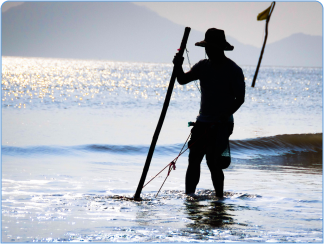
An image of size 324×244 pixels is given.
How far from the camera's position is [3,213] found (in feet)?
15.9

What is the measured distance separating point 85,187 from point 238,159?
18.2ft

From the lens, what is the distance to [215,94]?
543 centimetres

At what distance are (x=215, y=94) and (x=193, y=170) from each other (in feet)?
3.59

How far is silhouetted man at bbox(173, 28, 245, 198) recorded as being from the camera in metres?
5.34

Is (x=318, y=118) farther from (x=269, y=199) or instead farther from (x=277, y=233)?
(x=277, y=233)

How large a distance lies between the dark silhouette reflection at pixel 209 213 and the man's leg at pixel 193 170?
337mm

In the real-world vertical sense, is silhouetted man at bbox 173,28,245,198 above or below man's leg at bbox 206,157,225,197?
above

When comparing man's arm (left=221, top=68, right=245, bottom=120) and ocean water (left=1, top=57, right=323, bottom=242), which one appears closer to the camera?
ocean water (left=1, top=57, right=323, bottom=242)

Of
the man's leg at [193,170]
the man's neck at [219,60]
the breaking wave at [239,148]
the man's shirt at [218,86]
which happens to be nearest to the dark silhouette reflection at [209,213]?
the man's leg at [193,170]

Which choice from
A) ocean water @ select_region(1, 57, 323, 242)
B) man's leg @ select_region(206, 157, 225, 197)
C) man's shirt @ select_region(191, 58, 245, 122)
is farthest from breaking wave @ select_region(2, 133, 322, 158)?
man's shirt @ select_region(191, 58, 245, 122)

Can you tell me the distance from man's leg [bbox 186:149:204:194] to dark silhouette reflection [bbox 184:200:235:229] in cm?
34

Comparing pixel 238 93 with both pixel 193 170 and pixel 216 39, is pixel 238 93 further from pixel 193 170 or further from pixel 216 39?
pixel 193 170

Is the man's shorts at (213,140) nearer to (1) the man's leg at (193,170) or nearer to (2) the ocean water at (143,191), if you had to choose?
(1) the man's leg at (193,170)

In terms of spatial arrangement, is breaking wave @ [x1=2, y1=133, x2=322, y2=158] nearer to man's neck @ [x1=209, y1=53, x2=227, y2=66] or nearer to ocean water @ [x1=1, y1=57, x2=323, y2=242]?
ocean water @ [x1=1, y1=57, x2=323, y2=242]
